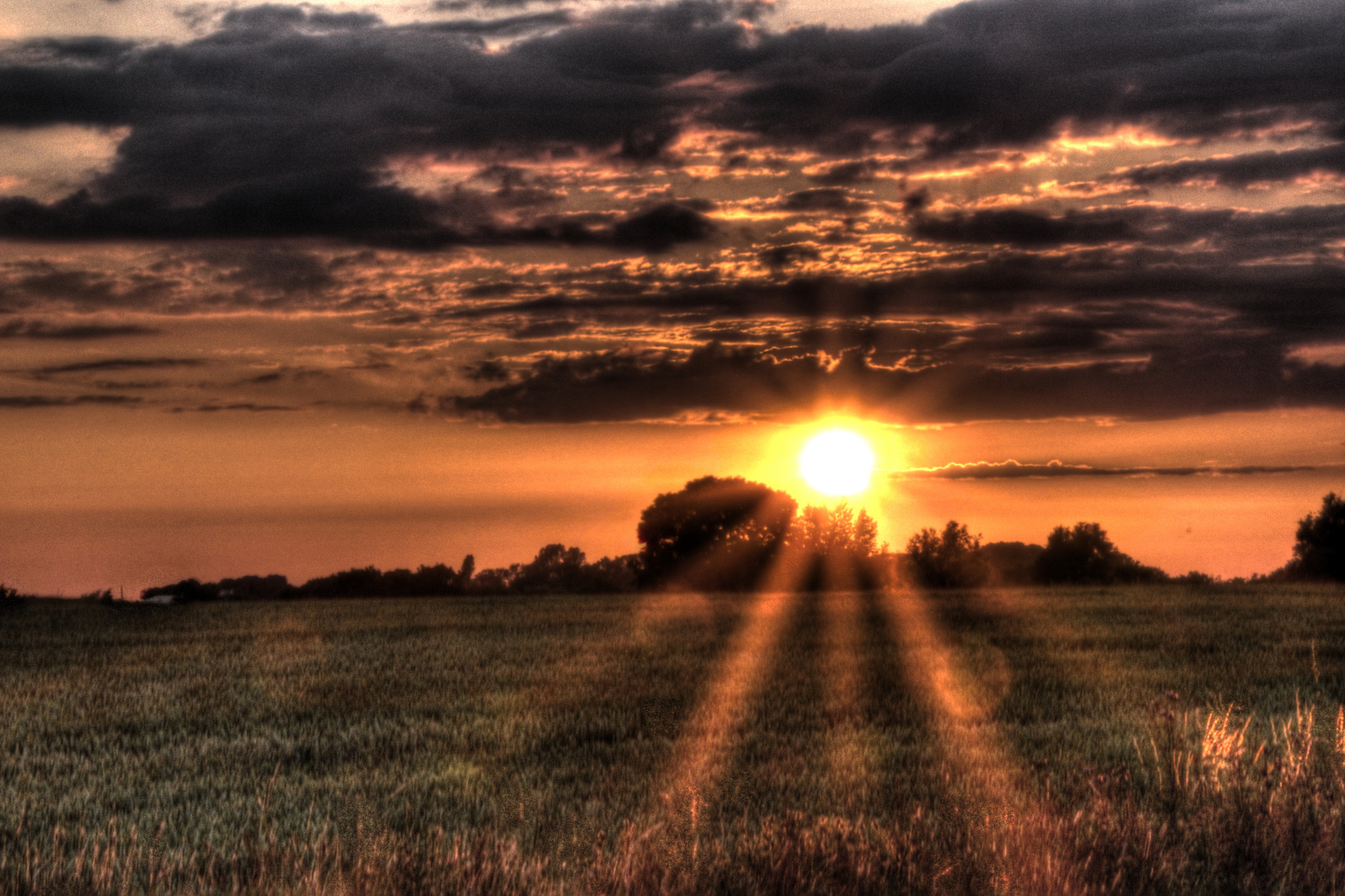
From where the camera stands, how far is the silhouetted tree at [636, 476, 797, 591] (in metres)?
53.7

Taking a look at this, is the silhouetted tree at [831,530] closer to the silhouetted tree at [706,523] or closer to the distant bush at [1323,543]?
the silhouetted tree at [706,523]

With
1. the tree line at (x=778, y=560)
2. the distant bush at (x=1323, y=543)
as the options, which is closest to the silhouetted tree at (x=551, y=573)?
the tree line at (x=778, y=560)

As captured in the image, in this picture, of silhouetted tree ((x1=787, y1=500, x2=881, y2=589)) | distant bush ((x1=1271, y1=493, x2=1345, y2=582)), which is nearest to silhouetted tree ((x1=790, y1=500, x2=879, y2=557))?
silhouetted tree ((x1=787, y1=500, x2=881, y2=589))

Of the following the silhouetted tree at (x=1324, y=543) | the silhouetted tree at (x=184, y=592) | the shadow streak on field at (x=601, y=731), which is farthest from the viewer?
the silhouetted tree at (x=1324, y=543)

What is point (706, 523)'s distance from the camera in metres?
54.5

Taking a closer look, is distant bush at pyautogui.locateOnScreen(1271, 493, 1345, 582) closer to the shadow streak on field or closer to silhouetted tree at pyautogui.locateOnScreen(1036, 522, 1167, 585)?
silhouetted tree at pyautogui.locateOnScreen(1036, 522, 1167, 585)

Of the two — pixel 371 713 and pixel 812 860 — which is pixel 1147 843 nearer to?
pixel 812 860

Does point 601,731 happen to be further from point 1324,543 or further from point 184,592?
→ point 1324,543

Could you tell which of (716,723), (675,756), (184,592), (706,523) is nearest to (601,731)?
(716,723)

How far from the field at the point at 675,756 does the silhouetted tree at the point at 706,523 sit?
27913 mm

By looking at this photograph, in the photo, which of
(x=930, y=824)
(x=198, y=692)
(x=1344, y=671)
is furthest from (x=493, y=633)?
(x=930, y=824)

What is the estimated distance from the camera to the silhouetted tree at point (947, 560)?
39031 millimetres

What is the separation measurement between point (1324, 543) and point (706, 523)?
27324 millimetres

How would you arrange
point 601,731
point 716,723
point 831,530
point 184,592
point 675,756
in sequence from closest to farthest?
point 675,756 < point 601,731 < point 716,723 < point 184,592 < point 831,530
